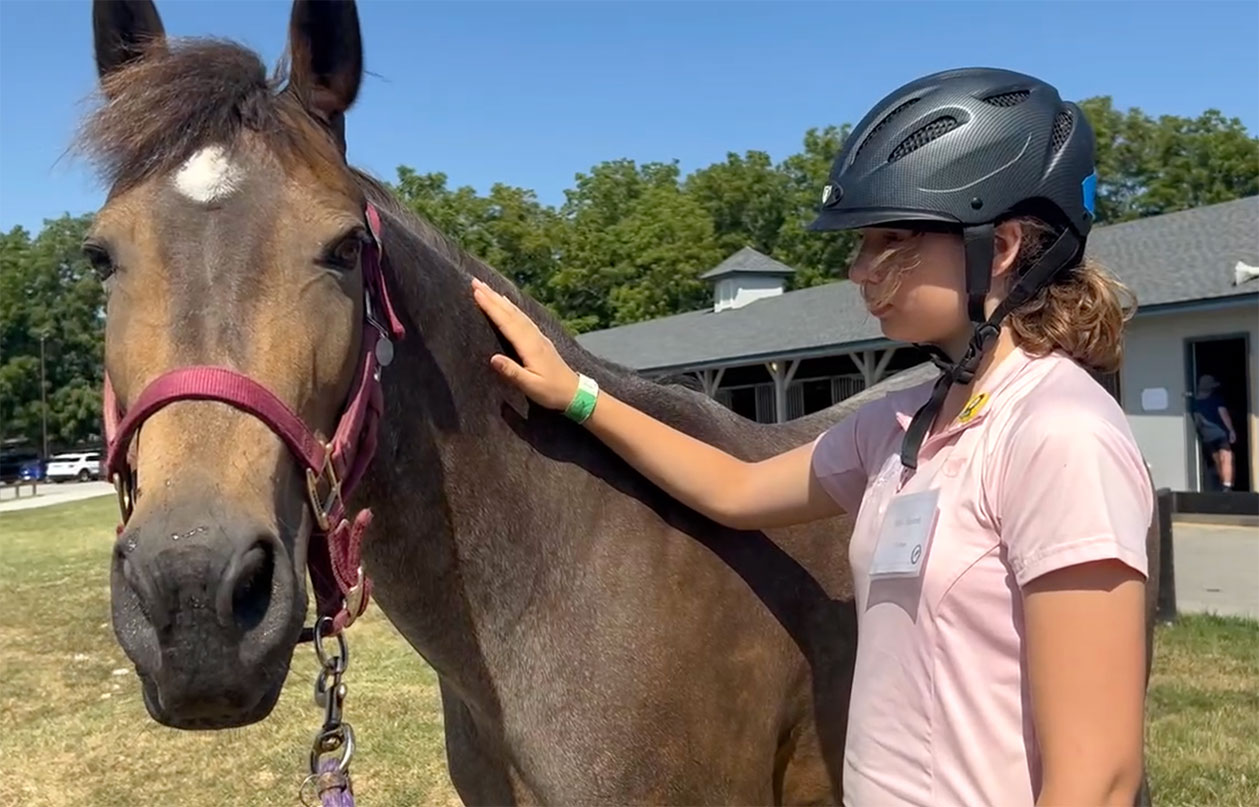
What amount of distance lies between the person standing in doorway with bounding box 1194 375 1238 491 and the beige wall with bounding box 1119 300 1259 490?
0.77 ft

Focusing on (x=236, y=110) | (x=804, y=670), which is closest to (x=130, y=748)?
(x=804, y=670)

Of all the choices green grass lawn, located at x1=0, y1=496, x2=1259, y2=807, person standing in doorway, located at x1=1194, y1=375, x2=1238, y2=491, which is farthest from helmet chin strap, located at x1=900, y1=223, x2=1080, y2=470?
person standing in doorway, located at x1=1194, y1=375, x2=1238, y2=491

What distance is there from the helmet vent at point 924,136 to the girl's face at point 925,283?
16 centimetres

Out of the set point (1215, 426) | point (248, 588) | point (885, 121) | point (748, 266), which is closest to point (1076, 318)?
point (885, 121)

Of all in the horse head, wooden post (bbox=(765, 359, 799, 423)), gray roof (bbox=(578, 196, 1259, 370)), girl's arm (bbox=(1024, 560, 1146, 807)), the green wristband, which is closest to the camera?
girl's arm (bbox=(1024, 560, 1146, 807))

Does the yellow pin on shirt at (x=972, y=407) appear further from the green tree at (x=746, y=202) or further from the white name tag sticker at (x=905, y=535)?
the green tree at (x=746, y=202)

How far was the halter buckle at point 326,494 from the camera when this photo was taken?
174 cm

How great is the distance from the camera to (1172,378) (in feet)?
49.5

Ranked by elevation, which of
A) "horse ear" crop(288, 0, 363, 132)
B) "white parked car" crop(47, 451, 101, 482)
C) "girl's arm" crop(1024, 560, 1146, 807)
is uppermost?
"horse ear" crop(288, 0, 363, 132)

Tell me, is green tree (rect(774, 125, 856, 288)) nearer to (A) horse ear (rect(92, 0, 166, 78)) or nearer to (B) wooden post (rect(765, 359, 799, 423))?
(B) wooden post (rect(765, 359, 799, 423))

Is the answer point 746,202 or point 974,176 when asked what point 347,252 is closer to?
point 974,176

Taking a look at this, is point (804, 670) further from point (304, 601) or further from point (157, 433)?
point (157, 433)

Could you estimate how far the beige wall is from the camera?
46.4ft

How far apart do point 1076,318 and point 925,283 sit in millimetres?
252
